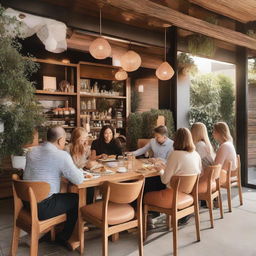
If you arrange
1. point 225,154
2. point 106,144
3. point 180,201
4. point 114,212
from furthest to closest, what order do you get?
point 106,144 < point 225,154 < point 180,201 < point 114,212

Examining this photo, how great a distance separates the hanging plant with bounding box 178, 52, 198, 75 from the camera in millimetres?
6035

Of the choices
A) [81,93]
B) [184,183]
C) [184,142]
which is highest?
[81,93]

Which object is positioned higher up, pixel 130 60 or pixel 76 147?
pixel 130 60

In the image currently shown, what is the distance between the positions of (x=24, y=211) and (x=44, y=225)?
0.29 meters

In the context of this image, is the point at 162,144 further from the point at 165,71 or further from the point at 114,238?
the point at 114,238

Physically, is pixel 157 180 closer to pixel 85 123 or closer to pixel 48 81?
pixel 85 123

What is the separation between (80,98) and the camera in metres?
7.15

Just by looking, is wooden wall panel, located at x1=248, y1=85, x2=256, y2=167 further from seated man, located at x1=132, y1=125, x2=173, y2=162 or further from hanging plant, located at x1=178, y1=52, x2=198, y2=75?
seated man, located at x1=132, y1=125, x2=173, y2=162

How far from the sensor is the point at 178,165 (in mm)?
3023

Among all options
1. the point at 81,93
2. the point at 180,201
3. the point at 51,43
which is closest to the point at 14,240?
the point at 180,201

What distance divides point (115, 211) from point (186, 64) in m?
4.27

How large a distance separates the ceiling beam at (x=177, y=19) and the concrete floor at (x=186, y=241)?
2.72m

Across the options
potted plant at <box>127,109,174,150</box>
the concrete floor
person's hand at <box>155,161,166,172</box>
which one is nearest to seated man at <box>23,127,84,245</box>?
the concrete floor

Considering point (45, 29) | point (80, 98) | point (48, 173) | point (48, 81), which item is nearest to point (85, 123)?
point (80, 98)
